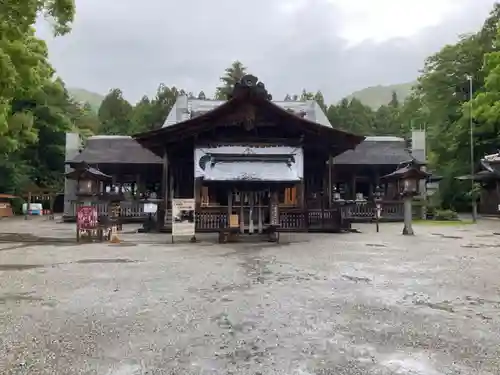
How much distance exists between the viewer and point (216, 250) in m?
11.3

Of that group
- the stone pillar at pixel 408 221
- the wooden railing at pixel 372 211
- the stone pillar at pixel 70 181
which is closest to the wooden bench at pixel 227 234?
the stone pillar at pixel 408 221

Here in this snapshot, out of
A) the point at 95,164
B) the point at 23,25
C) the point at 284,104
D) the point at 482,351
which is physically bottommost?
the point at 482,351

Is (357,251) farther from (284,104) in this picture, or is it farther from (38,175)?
(38,175)

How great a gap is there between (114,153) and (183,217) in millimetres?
15337

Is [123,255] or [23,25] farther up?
[23,25]

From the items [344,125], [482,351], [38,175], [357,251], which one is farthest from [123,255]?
[344,125]

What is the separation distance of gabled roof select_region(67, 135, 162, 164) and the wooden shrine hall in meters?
7.33

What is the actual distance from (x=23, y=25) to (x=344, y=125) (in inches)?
1829

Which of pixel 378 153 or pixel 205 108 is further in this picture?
pixel 205 108

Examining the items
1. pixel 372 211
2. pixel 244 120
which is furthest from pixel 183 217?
pixel 372 211

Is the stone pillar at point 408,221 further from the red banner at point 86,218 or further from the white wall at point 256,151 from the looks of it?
the red banner at point 86,218

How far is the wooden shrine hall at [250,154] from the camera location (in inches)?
621

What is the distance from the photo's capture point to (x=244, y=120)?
56.0ft

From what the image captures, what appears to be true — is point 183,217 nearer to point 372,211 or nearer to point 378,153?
point 372,211
